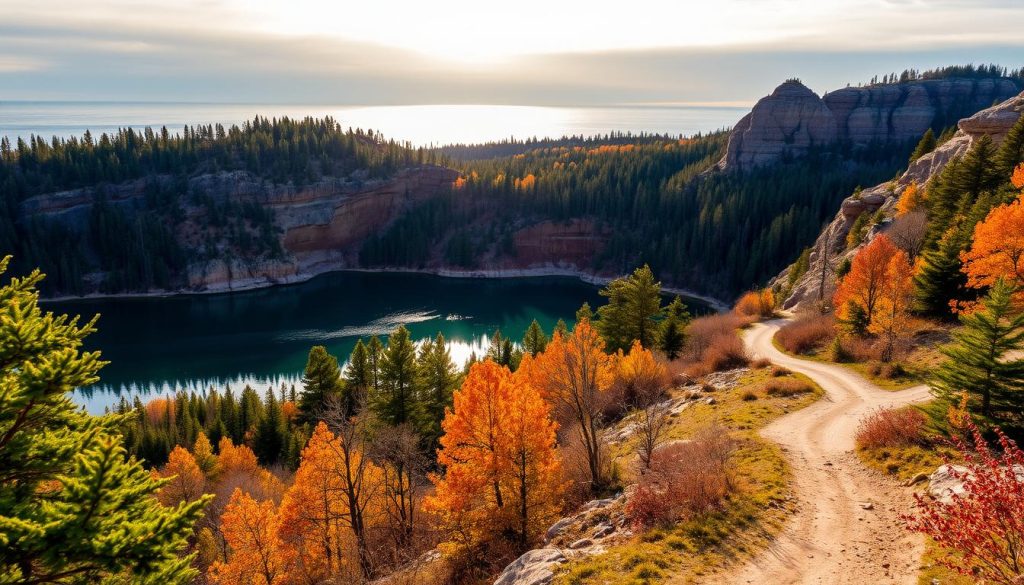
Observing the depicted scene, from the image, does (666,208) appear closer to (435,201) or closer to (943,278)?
(435,201)

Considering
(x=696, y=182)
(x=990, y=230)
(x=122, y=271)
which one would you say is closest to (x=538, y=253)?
(x=696, y=182)

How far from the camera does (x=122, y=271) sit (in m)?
128

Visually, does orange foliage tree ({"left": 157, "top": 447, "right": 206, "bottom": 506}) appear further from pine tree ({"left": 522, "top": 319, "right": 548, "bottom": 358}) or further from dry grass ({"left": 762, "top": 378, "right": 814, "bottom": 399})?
dry grass ({"left": 762, "top": 378, "right": 814, "bottom": 399})

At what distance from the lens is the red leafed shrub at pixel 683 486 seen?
16.5 metres

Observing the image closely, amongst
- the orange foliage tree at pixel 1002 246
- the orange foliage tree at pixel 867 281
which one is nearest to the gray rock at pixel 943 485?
the orange foliage tree at pixel 1002 246

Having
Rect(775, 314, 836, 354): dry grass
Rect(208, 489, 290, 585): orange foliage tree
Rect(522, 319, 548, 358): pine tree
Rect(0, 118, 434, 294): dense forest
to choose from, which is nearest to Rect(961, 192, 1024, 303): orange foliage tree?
Rect(775, 314, 836, 354): dry grass

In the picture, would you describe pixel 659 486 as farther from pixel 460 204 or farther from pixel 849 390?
pixel 460 204

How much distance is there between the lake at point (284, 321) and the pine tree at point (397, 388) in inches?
1673

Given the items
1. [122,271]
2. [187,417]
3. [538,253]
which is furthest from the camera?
[538,253]

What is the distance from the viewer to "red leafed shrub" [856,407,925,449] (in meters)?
19.3

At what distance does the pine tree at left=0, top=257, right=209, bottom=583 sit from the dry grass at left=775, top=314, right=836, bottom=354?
40.1 meters

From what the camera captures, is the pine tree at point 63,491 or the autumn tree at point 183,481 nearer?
the pine tree at point 63,491

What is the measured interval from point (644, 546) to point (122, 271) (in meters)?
145

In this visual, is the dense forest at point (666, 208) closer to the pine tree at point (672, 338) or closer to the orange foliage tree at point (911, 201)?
the orange foliage tree at point (911, 201)
